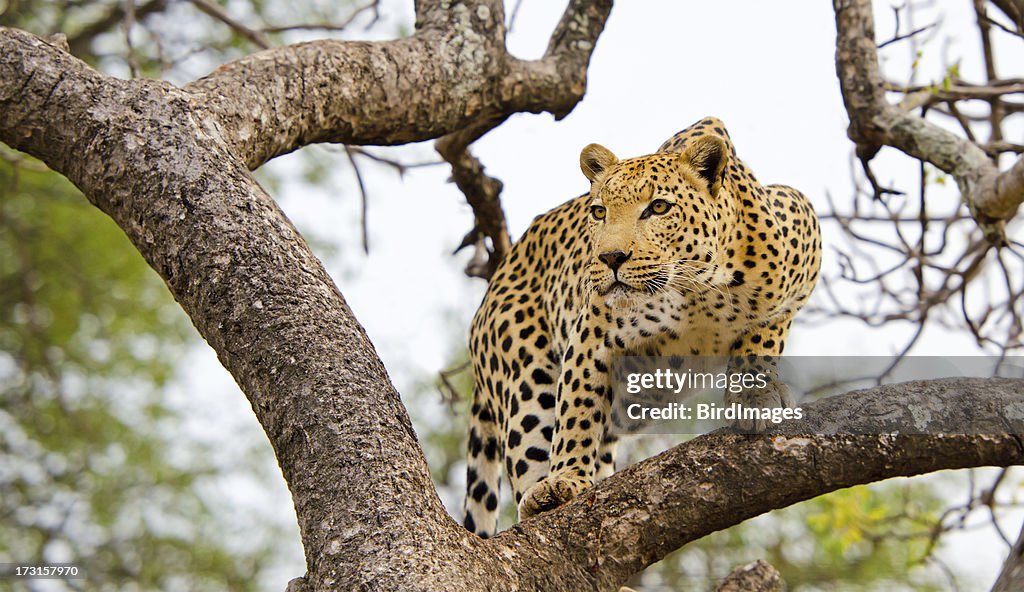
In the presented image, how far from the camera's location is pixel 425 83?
19.5 feet

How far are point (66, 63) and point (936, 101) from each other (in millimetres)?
5156

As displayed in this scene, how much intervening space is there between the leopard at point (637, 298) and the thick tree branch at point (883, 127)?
662mm

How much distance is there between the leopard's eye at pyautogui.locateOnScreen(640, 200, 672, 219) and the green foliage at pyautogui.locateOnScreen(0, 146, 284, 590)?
11721 millimetres

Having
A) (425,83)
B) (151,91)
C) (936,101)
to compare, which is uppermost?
(936,101)

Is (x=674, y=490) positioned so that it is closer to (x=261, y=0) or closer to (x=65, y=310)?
(x=261, y=0)

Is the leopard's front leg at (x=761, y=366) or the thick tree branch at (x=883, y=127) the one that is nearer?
the leopard's front leg at (x=761, y=366)

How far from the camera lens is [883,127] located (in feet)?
21.2

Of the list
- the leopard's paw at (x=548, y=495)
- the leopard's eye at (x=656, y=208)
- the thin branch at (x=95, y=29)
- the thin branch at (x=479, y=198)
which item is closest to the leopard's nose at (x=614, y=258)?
the leopard's eye at (x=656, y=208)

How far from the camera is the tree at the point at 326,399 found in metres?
3.63

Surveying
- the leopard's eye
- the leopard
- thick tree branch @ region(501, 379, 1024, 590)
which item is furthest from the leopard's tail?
thick tree branch @ region(501, 379, 1024, 590)

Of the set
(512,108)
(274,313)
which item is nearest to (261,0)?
(512,108)

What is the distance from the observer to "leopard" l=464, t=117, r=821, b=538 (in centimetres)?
525

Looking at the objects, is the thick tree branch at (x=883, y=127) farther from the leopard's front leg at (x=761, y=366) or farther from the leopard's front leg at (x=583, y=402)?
the leopard's front leg at (x=583, y=402)

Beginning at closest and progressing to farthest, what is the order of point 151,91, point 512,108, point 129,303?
point 151,91 → point 512,108 → point 129,303
